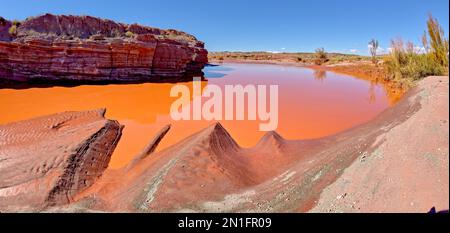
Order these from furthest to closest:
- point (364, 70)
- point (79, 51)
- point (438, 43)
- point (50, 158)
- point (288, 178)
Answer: point (364, 70)
point (79, 51)
point (438, 43)
point (50, 158)
point (288, 178)

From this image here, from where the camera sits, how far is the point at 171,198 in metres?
3.64

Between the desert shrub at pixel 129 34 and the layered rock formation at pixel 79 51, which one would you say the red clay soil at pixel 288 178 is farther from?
the desert shrub at pixel 129 34

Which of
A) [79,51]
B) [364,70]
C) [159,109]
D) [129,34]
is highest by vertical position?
[129,34]

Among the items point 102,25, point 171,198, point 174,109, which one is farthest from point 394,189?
point 102,25

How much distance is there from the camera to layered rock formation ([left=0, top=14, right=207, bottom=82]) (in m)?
12.7

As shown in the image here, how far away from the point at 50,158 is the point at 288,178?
4.09 meters

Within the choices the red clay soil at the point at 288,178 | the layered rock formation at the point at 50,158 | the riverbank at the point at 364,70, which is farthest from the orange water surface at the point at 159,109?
the red clay soil at the point at 288,178

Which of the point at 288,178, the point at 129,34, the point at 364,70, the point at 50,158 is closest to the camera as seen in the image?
the point at 288,178

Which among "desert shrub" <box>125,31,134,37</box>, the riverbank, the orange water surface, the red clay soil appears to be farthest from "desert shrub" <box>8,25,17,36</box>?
the riverbank

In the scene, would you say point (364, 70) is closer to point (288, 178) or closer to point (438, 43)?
point (438, 43)

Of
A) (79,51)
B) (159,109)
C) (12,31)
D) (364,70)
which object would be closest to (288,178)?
(159,109)

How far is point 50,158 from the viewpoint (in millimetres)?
4859

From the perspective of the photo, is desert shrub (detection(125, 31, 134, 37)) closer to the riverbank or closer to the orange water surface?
the orange water surface
